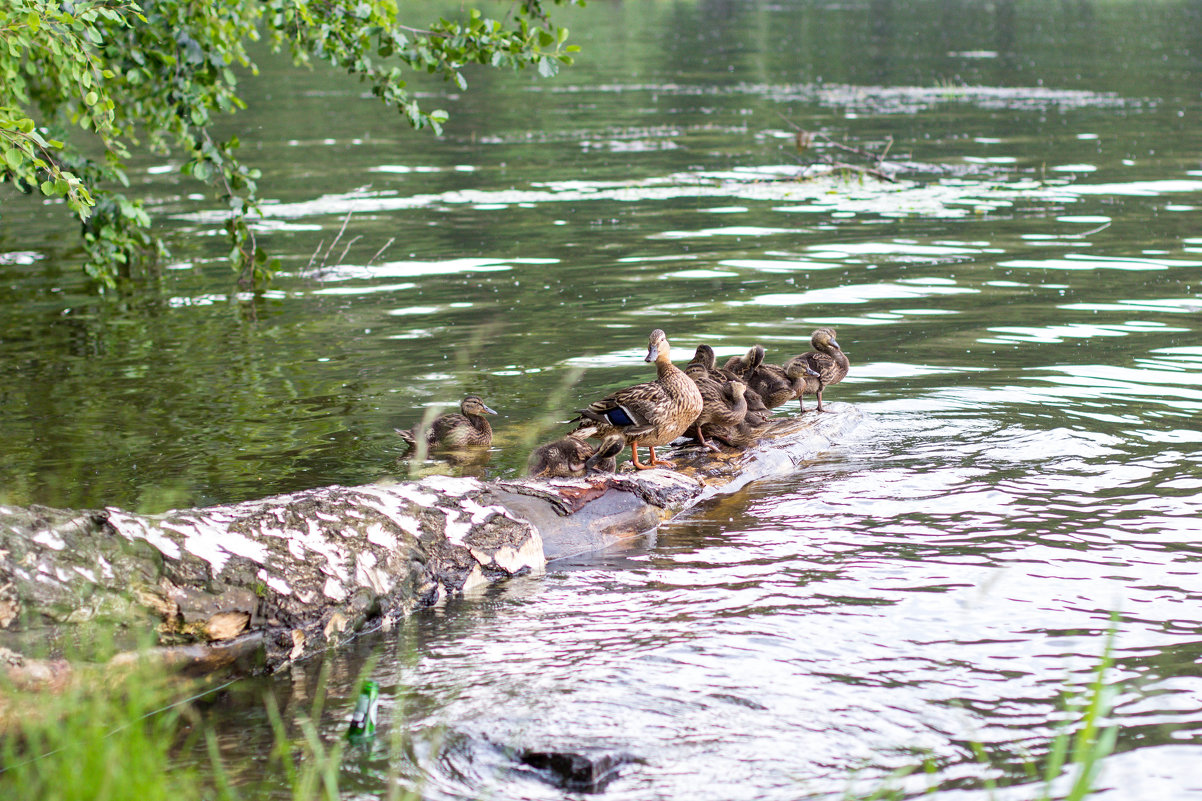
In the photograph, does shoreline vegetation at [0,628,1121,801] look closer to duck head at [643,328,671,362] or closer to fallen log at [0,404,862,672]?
fallen log at [0,404,862,672]

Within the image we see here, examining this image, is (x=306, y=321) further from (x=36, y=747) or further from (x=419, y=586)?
(x=36, y=747)

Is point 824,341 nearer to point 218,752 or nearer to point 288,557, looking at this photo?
point 288,557

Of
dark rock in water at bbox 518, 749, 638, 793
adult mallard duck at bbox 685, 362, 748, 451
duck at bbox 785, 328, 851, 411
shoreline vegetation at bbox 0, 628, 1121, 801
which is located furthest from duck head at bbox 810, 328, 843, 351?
dark rock in water at bbox 518, 749, 638, 793

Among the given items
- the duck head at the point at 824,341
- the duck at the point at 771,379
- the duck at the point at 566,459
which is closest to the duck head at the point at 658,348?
the duck at the point at 566,459

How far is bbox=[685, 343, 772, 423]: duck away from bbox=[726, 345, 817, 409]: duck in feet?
0.21

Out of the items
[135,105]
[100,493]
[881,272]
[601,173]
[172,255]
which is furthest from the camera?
[601,173]

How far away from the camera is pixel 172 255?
19.8 m

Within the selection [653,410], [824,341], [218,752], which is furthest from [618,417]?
[218,752]

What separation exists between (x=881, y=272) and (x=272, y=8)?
29.6 ft

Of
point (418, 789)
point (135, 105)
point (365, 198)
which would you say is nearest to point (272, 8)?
point (135, 105)

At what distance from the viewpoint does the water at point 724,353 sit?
566 cm

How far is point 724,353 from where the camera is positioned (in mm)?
13281

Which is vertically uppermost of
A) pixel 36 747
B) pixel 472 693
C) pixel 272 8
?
pixel 272 8

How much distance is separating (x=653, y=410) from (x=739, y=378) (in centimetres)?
214
